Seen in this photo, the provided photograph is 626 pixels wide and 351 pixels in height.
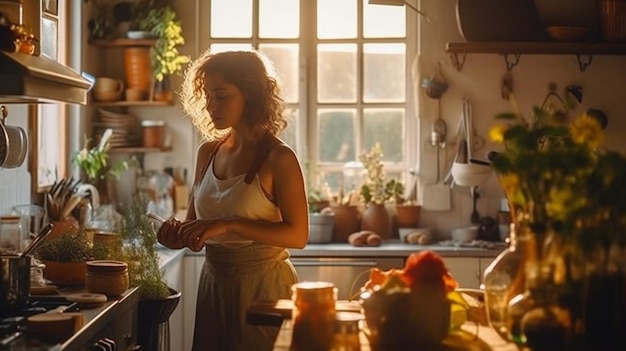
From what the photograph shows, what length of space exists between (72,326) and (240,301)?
0.68 m

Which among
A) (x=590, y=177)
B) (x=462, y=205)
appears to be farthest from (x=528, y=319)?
(x=462, y=205)

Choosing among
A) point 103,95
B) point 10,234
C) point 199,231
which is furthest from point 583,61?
point 10,234

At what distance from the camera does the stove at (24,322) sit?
205 centimetres

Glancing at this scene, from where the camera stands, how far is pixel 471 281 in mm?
4363

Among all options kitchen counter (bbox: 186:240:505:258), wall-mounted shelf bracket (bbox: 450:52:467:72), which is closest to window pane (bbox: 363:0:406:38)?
wall-mounted shelf bracket (bbox: 450:52:467:72)

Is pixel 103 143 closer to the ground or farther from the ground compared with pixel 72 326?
farther from the ground

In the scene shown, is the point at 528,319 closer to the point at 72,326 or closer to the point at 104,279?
the point at 72,326

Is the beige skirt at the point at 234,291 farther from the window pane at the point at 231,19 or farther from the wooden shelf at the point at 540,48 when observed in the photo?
the window pane at the point at 231,19

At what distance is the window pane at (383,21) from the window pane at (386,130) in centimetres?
41

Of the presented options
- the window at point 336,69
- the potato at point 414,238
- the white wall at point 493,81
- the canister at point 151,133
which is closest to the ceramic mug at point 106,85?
the canister at point 151,133

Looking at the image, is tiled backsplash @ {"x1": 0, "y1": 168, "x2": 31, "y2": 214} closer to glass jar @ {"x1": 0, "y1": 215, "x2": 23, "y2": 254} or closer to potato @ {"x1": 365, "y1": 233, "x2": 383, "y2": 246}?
glass jar @ {"x1": 0, "y1": 215, "x2": 23, "y2": 254}

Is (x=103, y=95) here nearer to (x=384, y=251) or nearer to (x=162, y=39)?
(x=162, y=39)

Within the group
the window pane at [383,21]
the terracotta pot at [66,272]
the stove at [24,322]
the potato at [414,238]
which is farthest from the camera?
the window pane at [383,21]

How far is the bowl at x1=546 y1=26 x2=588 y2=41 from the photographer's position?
4.56 m
